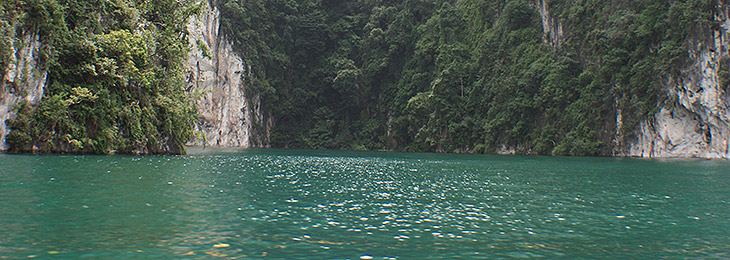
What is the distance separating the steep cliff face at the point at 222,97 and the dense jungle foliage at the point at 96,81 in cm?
3818

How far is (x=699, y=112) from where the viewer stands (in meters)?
52.9

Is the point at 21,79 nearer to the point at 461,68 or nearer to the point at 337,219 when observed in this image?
the point at 337,219

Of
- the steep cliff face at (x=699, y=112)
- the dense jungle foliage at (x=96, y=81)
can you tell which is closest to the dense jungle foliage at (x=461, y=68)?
the steep cliff face at (x=699, y=112)

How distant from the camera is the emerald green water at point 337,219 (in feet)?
27.9

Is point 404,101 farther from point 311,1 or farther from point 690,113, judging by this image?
point 690,113

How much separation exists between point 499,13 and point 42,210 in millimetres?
74333

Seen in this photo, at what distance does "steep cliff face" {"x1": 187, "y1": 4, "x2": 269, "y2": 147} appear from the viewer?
77.9 metres

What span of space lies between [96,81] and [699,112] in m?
53.0

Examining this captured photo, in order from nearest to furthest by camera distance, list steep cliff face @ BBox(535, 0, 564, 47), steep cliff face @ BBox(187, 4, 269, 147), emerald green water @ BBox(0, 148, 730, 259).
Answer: emerald green water @ BBox(0, 148, 730, 259)
steep cliff face @ BBox(535, 0, 564, 47)
steep cliff face @ BBox(187, 4, 269, 147)

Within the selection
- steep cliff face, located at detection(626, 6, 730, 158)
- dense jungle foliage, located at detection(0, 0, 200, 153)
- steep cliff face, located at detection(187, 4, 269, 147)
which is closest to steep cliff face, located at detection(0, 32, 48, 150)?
dense jungle foliage, located at detection(0, 0, 200, 153)

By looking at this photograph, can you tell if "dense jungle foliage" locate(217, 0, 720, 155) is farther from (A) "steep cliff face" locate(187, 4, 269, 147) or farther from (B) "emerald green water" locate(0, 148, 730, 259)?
(B) "emerald green water" locate(0, 148, 730, 259)

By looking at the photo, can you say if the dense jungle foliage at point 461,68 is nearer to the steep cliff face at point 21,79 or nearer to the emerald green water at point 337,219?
the emerald green water at point 337,219

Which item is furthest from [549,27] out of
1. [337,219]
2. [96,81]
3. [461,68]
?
[337,219]

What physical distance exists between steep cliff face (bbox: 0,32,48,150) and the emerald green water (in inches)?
453
